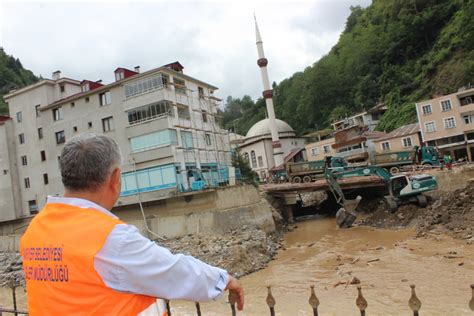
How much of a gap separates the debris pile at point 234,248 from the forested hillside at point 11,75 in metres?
47.0

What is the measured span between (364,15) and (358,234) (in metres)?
70.7

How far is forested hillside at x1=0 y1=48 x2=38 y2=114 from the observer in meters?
63.5

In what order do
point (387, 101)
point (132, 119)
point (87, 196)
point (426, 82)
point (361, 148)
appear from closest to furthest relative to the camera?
point (87, 196)
point (132, 119)
point (361, 148)
point (426, 82)
point (387, 101)

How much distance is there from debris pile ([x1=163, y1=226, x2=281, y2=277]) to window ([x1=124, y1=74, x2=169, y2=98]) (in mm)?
12102

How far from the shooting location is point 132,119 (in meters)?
28.8

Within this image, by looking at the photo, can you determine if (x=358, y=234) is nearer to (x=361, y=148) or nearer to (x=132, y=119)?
(x=132, y=119)

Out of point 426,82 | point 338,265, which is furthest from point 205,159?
point 426,82

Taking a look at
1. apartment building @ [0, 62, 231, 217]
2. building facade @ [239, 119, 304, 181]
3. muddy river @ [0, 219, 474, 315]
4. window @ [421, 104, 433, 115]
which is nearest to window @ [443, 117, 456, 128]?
window @ [421, 104, 433, 115]

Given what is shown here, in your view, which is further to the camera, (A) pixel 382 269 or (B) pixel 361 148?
(B) pixel 361 148

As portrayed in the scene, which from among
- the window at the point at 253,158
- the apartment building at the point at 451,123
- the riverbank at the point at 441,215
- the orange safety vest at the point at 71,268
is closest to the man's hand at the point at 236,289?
the orange safety vest at the point at 71,268

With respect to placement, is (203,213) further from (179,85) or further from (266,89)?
(266,89)

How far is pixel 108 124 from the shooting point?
99.2ft

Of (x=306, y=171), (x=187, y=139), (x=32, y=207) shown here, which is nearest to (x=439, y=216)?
(x=306, y=171)

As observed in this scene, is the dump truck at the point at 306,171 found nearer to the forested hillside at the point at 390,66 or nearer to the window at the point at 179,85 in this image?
the window at the point at 179,85
